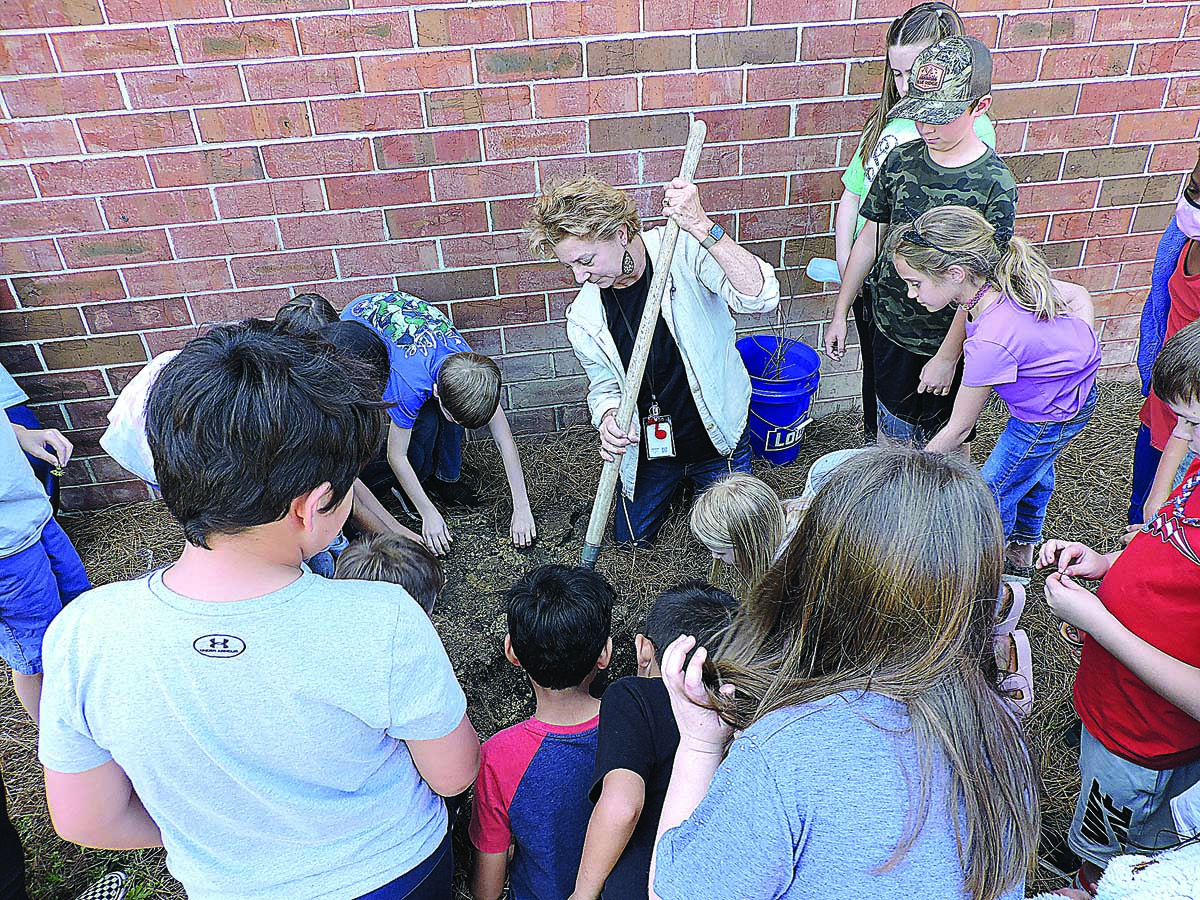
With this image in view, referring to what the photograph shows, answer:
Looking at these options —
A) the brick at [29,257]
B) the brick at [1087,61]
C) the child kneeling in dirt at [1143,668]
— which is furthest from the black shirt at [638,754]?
the brick at [1087,61]

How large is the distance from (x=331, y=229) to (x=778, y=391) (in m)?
2.12

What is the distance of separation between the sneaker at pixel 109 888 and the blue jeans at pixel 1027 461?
2.94m

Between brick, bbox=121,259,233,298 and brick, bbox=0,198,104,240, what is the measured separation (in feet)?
0.80

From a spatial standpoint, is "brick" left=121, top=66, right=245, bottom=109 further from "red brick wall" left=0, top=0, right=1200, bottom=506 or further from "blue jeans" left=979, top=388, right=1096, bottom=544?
"blue jeans" left=979, top=388, right=1096, bottom=544

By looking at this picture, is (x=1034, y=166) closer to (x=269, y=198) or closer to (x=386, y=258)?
(x=386, y=258)

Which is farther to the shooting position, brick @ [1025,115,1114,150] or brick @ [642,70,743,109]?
brick @ [1025,115,1114,150]

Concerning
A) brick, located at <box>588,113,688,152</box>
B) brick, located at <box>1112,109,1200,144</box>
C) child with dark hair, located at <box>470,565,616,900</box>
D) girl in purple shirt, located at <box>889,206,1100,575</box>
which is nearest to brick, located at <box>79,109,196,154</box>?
brick, located at <box>588,113,688,152</box>

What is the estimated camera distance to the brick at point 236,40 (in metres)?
3.07

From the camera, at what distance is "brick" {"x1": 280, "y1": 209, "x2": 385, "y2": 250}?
3.49m

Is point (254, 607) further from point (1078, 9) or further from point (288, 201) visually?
point (1078, 9)

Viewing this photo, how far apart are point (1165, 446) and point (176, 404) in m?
2.99

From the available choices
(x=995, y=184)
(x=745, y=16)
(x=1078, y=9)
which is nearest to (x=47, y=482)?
(x=745, y=16)

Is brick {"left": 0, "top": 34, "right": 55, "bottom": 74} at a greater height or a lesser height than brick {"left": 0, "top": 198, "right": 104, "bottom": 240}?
greater

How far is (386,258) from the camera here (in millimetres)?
3621
